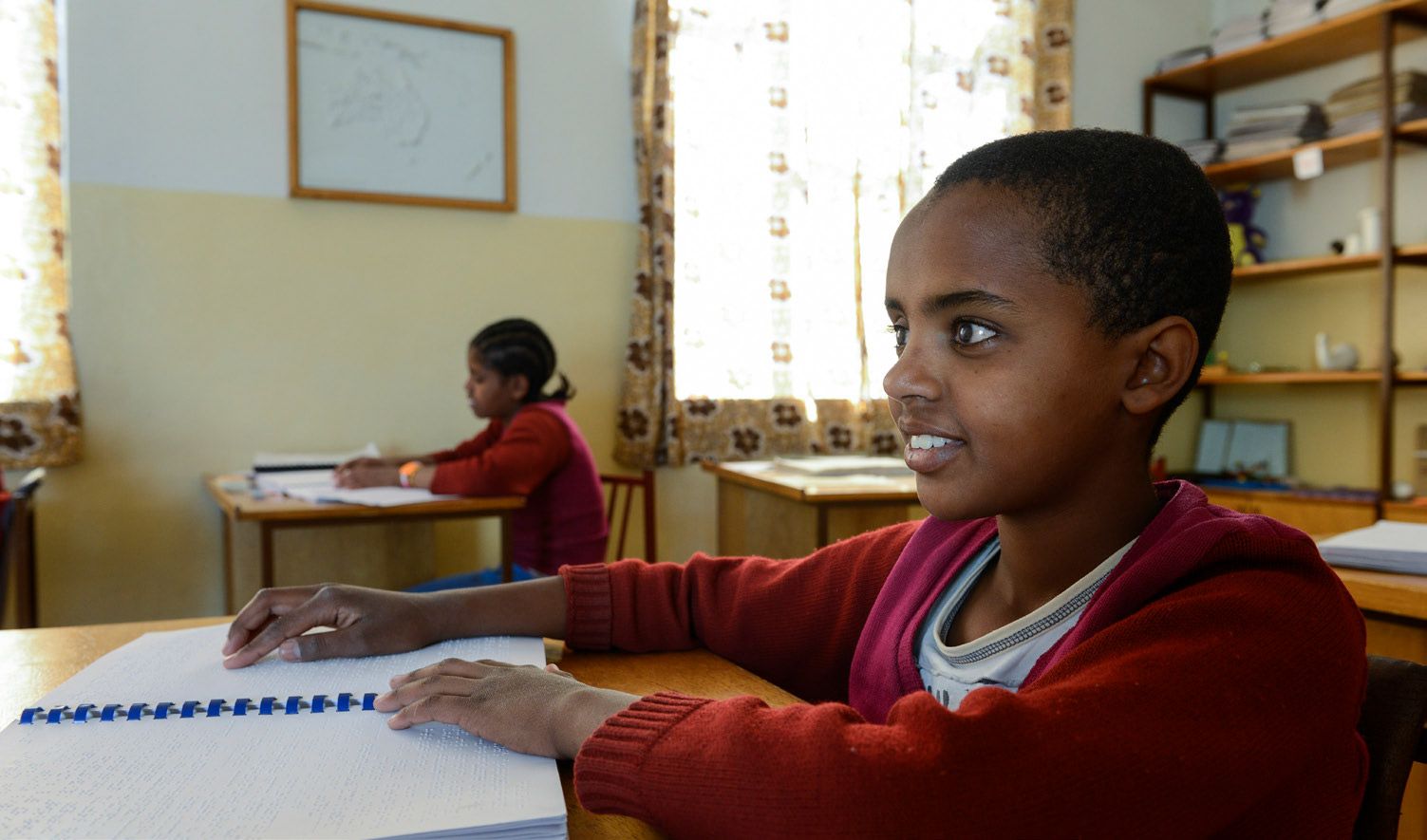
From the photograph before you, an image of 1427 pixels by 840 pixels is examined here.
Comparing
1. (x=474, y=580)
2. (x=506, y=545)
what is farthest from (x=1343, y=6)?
(x=474, y=580)

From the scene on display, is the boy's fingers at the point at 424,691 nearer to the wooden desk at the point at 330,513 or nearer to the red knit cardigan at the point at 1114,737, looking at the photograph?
the red knit cardigan at the point at 1114,737

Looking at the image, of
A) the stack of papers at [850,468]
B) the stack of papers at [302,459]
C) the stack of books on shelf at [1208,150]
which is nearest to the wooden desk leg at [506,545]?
the stack of papers at [302,459]

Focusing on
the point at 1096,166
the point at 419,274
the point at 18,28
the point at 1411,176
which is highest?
the point at 18,28

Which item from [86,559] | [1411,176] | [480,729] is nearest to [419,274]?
[86,559]

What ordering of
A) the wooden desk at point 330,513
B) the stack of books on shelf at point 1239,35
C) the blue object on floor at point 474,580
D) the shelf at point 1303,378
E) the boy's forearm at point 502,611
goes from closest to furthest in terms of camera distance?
the boy's forearm at point 502,611 → the wooden desk at point 330,513 → the blue object on floor at point 474,580 → the shelf at point 1303,378 → the stack of books on shelf at point 1239,35

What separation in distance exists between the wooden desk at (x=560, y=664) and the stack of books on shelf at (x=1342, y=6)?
145 inches

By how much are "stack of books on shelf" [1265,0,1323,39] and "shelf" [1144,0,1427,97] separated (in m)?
0.04

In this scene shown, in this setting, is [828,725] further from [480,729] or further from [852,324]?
[852,324]

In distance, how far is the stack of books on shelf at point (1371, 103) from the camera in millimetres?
3309

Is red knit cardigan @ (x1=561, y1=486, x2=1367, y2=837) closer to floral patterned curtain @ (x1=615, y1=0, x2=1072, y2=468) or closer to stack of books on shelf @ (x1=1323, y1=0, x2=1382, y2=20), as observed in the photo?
floral patterned curtain @ (x1=615, y1=0, x2=1072, y2=468)

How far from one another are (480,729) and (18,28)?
2984 mm

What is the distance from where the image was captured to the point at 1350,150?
11.6ft

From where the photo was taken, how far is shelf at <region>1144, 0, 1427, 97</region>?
3.41 meters

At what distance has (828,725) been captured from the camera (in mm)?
527
